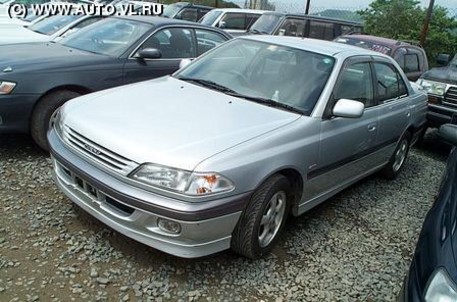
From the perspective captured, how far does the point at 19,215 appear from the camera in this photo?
341cm

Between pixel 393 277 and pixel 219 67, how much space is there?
7.62 ft

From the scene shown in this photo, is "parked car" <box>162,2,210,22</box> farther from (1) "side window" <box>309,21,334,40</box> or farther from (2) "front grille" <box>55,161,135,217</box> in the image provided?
(2) "front grille" <box>55,161,135,217</box>

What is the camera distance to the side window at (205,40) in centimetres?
608

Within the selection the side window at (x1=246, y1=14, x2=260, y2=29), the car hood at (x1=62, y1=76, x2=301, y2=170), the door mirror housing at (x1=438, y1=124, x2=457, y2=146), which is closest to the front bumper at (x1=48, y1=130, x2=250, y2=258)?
the car hood at (x1=62, y1=76, x2=301, y2=170)

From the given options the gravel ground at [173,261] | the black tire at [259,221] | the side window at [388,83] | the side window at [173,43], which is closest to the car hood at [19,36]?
the side window at [173,43]

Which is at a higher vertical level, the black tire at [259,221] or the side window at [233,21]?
the side window at [233,21]

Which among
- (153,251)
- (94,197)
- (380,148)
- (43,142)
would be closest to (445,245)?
(153,251)

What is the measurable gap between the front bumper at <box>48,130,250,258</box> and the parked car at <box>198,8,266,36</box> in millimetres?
9568

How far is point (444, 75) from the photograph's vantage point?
6707 mm

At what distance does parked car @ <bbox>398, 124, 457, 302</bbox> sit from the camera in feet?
6.34

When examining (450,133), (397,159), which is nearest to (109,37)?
(397,159)

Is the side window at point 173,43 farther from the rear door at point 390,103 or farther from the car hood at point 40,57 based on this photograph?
the rear door at point 390,103

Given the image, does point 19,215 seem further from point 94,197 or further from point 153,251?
point 153,251

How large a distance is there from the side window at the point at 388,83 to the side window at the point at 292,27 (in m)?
6.29
